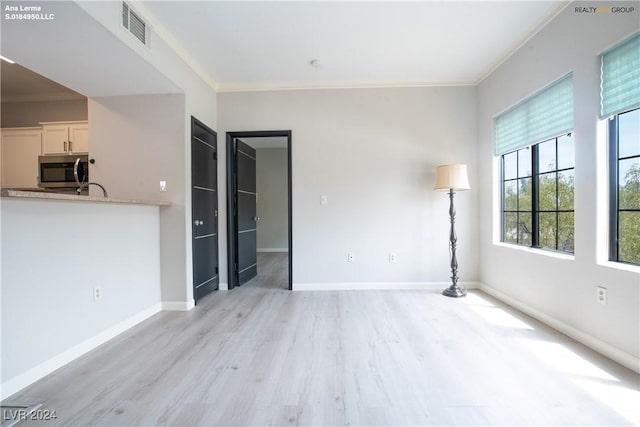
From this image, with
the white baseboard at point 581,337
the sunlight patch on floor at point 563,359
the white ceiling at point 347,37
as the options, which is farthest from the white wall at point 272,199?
the sunlight patch on floor at point 563,359

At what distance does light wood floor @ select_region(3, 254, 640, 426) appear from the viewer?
4.68 ft

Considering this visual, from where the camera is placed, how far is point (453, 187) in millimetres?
3281

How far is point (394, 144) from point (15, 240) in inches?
141

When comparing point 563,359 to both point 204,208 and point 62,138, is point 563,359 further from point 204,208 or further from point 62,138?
point 62,138

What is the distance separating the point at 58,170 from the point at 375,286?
14.5ft

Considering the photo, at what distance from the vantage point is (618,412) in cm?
142

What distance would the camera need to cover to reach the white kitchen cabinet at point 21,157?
3926mm

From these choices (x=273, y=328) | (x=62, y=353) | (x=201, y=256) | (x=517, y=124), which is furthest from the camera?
(x=201, y=256)

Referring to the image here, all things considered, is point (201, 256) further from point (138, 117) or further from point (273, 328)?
point (138, 117)

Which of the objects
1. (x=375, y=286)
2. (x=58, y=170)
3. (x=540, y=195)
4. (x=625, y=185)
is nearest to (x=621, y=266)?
(x=625, y=185)

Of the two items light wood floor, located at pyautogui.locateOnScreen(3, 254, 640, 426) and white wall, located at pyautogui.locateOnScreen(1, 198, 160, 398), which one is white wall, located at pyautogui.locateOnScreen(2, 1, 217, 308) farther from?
light wood floor, located at pyautogui.locateOnScreen(3, 254, 640, 426)

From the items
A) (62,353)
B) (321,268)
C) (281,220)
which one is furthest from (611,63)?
(281,220)

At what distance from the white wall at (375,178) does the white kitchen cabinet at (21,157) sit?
313 cm

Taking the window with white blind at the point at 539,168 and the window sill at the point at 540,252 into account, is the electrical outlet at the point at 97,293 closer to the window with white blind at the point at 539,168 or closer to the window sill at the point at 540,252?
the window sill at the point at 540,252
